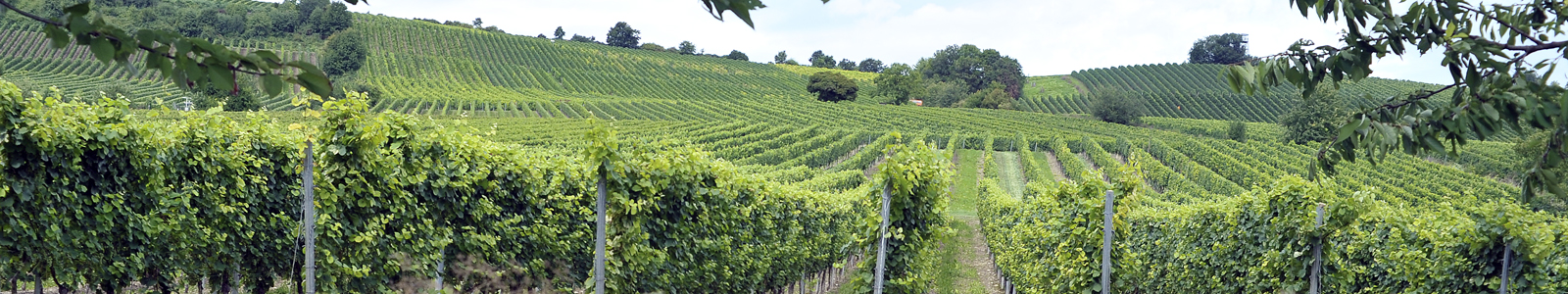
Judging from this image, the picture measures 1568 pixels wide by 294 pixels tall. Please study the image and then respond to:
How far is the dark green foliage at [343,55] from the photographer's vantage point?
272 ft

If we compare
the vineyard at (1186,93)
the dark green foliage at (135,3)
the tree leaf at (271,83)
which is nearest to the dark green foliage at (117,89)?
the dark green foliage at (135,3)

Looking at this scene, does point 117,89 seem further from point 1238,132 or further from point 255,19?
point 1238,132

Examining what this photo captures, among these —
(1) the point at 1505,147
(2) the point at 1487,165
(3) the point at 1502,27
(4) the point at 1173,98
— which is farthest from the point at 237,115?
(4) the point at 1173,98

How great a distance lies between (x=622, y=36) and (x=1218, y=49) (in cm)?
7696

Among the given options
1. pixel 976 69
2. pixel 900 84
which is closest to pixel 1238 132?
pixel 900 84

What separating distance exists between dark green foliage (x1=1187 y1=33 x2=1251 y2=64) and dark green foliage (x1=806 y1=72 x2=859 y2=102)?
174ft

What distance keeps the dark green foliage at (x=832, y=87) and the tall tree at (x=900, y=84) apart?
14.9ft

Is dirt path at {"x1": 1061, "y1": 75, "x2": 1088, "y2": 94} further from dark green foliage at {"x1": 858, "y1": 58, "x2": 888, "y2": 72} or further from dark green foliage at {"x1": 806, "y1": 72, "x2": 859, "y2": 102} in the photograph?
dark green foliage at {"x1": 858, "y1": 58, "x2": 888, "y2": 72}

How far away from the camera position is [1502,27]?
363cm

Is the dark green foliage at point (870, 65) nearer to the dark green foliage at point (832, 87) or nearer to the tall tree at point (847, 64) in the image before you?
the tall tree at point (847, 64)

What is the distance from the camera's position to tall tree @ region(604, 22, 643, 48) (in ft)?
433

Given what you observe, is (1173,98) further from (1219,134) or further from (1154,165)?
(1154,165)

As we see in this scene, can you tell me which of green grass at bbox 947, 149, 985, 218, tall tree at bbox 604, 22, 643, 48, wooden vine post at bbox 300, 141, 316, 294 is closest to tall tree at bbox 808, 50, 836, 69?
tall tree at bbox 604, 22, 643, 48

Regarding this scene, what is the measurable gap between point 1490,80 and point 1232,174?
36988 millimetres
